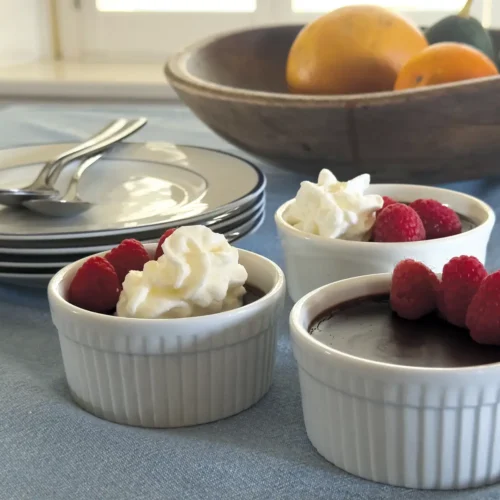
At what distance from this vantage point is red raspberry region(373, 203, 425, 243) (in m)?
0.69

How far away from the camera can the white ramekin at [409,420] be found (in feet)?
1.52

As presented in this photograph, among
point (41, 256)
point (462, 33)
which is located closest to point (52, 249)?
point (41, 256)

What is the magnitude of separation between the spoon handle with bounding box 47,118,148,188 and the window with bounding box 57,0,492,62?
1527mm

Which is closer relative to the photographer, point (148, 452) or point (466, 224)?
point (148, 452)

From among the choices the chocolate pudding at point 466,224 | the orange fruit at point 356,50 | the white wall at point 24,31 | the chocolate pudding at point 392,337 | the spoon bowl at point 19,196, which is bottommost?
the white wall at point 24,31

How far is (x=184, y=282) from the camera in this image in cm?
59

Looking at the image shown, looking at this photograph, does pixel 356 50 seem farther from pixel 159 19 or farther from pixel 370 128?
pixel 159 19

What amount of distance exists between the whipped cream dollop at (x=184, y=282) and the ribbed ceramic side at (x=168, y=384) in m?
0.04

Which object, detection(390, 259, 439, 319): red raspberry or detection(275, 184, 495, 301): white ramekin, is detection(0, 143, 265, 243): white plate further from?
detection(390, 259, 439, 319): red raspberry

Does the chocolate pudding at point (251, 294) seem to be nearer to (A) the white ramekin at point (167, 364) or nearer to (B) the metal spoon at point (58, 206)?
(A) the white ramekin at point (167, 364)

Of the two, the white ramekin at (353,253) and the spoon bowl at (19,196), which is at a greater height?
the spoon bowl at (19,196)

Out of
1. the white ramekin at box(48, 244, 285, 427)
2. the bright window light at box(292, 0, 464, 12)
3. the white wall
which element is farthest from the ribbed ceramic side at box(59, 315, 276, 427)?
the white wall

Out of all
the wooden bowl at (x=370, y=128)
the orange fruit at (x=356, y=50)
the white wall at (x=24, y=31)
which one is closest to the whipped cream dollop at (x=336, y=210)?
the wooden bowl at (x=370, y=128)

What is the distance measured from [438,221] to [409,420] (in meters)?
0.30
